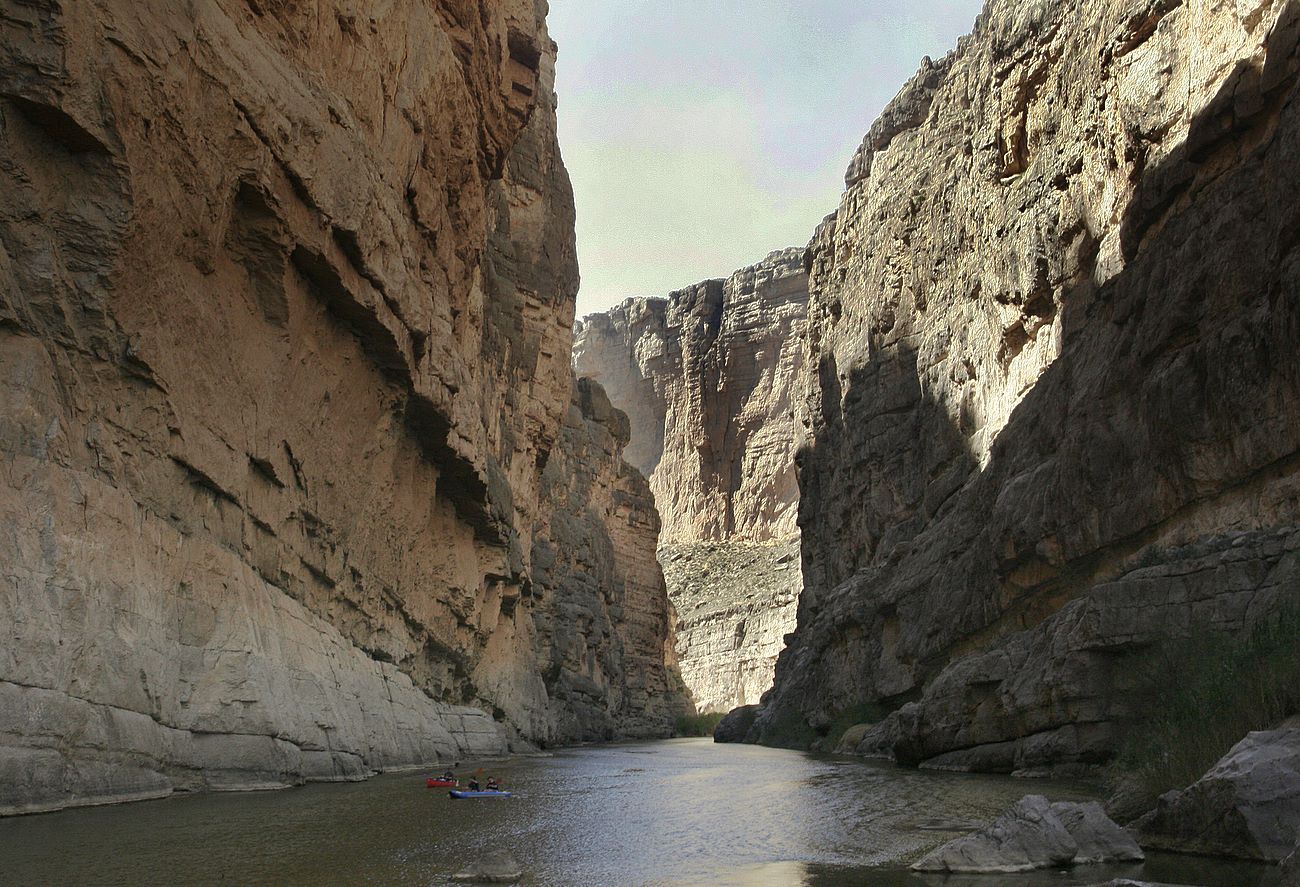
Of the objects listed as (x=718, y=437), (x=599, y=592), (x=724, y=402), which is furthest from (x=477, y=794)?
(x=724, y=402)

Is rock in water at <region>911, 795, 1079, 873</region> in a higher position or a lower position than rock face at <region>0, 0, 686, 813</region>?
lower

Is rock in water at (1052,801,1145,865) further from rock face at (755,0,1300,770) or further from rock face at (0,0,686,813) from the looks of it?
rock face at (0,0,686,813)

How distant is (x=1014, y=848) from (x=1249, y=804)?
2.10 meters

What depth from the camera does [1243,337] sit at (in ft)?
60.1

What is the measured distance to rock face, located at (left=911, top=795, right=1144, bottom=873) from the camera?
370 inches

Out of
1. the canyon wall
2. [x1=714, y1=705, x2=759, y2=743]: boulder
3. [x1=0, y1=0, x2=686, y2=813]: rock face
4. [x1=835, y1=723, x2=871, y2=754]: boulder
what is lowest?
[x1=835, y1=723, x2=871, y2=754]: boulder

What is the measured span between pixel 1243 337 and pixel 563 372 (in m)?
32.8

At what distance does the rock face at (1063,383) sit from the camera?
17844mm

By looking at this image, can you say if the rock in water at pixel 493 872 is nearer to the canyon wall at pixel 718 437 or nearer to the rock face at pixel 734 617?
the rock face at pixel 734 617

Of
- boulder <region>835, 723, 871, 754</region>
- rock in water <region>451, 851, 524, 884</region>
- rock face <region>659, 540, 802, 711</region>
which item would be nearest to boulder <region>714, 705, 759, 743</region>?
boulder <region>835, 723, 871, 754</region>

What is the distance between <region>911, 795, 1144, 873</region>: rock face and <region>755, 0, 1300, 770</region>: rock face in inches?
246

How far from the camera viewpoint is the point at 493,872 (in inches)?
377

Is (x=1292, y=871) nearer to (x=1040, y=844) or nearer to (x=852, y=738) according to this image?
(x=1040, y=844)

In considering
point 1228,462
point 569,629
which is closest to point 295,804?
point 1228,462
